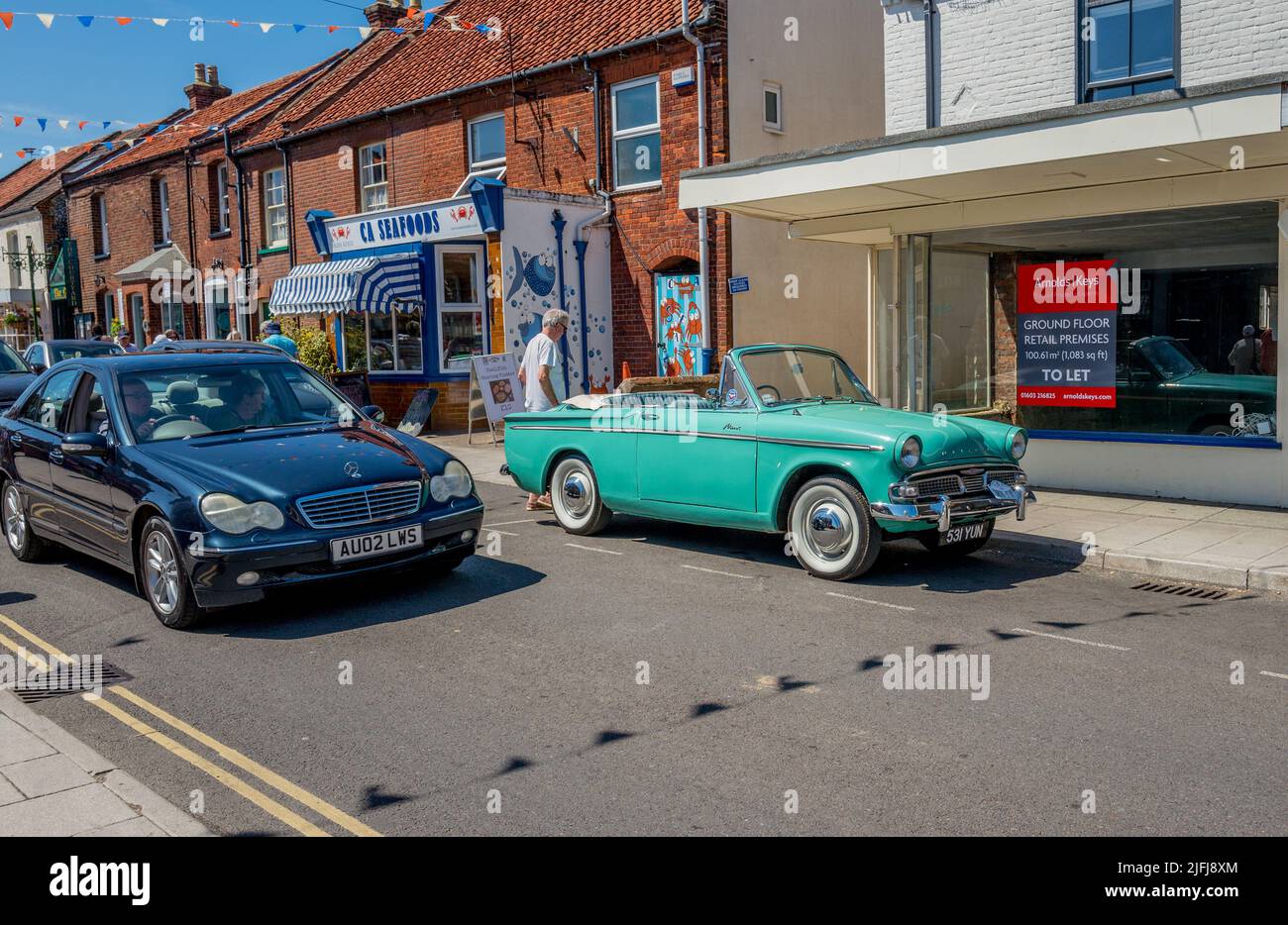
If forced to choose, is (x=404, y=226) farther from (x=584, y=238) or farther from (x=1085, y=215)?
(x=1085, y=215)

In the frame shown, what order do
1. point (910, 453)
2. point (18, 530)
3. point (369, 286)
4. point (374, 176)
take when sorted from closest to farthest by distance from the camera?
point (910, 453) < point (18, 530) < point (369, 286) < point (374, 176)

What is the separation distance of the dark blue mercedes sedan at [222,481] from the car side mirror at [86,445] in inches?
0.4

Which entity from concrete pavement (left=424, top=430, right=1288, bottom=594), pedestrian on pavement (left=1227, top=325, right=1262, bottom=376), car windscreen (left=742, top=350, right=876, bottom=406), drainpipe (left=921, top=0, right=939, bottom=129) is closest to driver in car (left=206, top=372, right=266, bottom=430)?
car windscreen (left=742, top=350, right=876, bottom=406)

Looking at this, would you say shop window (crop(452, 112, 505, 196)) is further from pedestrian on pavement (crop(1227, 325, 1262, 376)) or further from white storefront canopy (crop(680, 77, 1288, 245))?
pedestrian on pavement (crop(1227, 325, 1262, 376))

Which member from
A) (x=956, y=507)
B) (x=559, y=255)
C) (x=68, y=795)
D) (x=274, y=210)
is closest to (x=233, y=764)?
→ (x=68, y=795)

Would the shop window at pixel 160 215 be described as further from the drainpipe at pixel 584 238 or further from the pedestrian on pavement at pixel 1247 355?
the pedestrian on pavement at pixel 1247 355

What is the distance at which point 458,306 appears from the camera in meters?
18.1

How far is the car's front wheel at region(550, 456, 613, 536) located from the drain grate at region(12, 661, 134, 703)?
4.16 meters

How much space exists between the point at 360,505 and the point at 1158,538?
6.06m

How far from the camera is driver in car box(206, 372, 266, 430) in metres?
7.36

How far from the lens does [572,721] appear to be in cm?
480

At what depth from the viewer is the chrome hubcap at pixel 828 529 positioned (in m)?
7.39

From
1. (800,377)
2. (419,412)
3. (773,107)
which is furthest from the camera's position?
(419,412)

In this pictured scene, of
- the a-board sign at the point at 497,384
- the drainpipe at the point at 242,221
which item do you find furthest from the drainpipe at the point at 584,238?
the drainpipe at the point at 242,221
